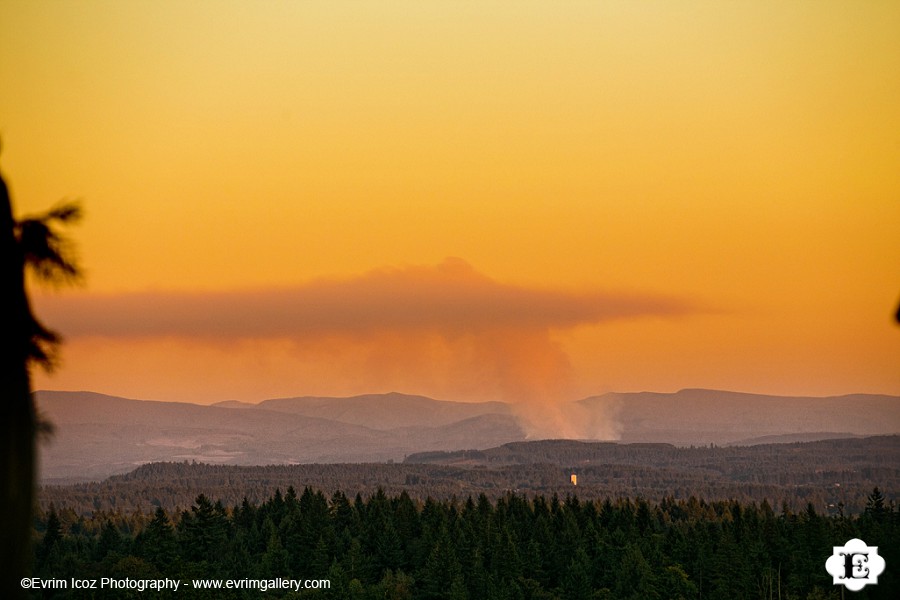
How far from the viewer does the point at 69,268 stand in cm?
711

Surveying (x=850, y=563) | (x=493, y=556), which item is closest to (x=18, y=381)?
(x=850, y=563)

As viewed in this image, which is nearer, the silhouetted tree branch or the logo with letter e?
the silhouetted tree branch

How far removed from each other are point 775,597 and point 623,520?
39348 millimetres

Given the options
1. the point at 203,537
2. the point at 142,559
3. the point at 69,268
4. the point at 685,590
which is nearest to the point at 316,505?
the point at 203,537

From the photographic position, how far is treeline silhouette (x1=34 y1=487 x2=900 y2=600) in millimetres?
131875

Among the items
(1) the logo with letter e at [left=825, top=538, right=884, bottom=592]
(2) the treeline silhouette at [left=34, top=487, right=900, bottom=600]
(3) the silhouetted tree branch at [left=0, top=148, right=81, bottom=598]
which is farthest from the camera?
(2) the treeline silhouette at [left=34, top=487, right=900, bottom=600]

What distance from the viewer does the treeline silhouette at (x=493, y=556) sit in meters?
132

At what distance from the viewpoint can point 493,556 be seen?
144 metres

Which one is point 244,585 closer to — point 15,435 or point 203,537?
point 203,537

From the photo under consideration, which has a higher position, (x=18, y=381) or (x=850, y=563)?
(x=18, y=381)

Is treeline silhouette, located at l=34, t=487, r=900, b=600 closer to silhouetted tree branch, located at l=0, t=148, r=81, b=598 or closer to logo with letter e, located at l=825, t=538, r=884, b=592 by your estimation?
logo with letter e, located at l=825, t=538, r=884, b=592

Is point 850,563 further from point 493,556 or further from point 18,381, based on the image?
point 18,381

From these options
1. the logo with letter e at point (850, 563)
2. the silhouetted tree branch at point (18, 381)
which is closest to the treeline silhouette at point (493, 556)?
the logo with letter e at point (850, 563)

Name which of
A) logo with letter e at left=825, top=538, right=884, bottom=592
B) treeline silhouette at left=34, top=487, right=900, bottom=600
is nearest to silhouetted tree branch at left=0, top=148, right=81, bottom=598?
logo with letter e at left=825, top=538, right=884, bottom=592
